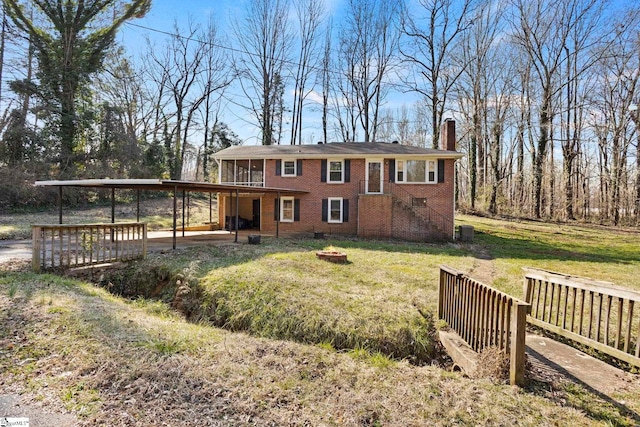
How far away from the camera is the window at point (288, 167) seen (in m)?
18.5

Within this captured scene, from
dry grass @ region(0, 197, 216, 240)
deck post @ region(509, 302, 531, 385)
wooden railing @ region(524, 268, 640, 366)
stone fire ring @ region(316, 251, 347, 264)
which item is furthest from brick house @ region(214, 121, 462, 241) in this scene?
deck post @ region(509, 302, 531, 385)

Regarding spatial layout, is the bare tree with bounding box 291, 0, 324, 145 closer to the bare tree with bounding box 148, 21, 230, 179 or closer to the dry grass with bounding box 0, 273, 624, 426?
the bare tree with bounding box 148, 21, 230, 179

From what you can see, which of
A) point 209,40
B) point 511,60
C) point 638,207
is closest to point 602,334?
point 638,207

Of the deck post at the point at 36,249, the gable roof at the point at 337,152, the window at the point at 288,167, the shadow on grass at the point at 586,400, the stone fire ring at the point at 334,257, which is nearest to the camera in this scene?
the shadow on grass at the point at 586,400

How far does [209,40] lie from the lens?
97.4ft

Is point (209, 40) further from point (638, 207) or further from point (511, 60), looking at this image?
point (638, 207)

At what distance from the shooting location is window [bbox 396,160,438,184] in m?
17.0

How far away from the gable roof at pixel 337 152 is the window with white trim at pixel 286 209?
236cm

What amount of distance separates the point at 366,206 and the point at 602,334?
1175cm

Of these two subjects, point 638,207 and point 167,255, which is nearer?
point 167,255

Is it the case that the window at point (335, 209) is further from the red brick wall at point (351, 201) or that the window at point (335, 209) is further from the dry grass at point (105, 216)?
the dry grass at point (105, 216)

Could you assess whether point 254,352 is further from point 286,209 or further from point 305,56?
point 305,56

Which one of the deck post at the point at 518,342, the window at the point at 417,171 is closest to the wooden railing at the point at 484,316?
the deck post at the point at 518,342

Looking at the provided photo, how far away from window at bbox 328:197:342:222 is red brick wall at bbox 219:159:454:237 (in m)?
→ 0.27
